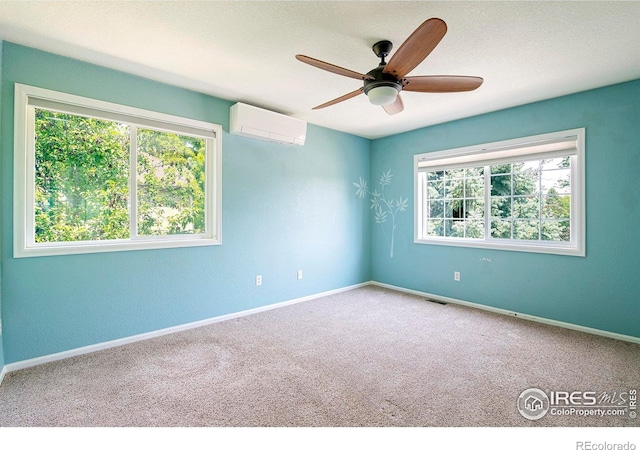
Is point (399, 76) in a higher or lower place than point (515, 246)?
higher

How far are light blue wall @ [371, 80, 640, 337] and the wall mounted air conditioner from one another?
190 centimetres

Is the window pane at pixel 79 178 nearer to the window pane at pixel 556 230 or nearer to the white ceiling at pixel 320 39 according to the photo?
the white ceiling at pixel 320 39

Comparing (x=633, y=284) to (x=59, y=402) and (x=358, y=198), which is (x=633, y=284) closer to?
(x=358, y=198)

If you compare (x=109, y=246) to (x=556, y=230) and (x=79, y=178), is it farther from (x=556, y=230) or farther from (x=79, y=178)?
(x=556, y=230)

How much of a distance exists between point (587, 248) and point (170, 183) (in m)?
4.17

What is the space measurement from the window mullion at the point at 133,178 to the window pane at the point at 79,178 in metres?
0.03

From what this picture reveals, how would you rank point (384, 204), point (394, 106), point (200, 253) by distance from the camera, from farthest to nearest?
1. point (384, 204)
2. point (200, 253)
3. point (394, 106)

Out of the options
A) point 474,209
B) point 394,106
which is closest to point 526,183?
point 474,209

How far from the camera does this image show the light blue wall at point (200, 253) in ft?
7.63

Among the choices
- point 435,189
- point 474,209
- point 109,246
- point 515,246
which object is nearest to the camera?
point 109,246

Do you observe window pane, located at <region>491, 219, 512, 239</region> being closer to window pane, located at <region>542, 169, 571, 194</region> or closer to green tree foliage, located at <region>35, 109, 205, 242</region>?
window pane, located at <region>542, 169, 571, 194</region>

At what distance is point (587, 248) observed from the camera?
3080 mm

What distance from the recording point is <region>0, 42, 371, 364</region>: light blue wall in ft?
7.63
